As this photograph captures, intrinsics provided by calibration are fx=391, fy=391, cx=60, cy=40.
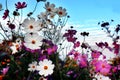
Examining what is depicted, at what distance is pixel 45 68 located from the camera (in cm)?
255

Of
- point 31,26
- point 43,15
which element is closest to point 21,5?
point 43,15

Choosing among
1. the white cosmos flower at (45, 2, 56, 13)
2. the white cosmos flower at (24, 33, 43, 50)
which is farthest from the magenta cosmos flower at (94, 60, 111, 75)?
the white cosmos flower at (45, 2, 56, 13)

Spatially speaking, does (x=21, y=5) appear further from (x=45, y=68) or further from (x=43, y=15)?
(x=45, y=68)

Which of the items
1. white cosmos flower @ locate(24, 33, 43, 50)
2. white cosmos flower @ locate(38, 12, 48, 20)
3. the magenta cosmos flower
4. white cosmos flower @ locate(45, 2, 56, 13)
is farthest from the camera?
white cosmos flower @ locate(38, 12, 48, 20)

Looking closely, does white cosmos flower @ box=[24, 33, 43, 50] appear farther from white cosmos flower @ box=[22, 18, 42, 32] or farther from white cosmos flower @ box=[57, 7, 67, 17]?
white cosmos flower @ box=[57, 7, 67, 17]

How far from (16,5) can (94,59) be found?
1.11 meters

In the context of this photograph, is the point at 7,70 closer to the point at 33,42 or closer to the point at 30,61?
the point at 30,61

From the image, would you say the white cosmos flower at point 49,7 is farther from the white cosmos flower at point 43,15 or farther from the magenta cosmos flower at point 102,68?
the magenta cosmos flower at point 102,68

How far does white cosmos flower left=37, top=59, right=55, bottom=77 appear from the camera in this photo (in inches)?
100

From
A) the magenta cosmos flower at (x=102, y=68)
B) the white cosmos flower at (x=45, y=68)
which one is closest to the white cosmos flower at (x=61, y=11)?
the magenta cosmos flower at (x=102, y=68)

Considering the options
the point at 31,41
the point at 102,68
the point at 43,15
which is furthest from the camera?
the point at 43,15

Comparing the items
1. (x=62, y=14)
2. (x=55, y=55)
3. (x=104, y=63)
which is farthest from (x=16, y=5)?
(x=104, y=63)

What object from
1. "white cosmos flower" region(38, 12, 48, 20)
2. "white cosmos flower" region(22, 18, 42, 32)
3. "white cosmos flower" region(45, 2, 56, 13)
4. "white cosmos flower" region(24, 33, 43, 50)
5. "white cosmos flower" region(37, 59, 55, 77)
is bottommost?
"white cosmos flower" region(37, 59, 55, 77)

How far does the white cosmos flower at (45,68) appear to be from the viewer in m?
2.54
